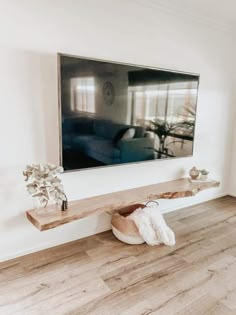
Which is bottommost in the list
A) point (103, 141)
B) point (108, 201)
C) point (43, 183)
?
point (108, 201)

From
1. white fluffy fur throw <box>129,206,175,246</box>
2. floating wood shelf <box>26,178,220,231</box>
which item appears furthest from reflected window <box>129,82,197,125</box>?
white fluffy fur throw <box>129,206,175,246</box>

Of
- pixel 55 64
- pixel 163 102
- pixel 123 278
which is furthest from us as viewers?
pixel 163 102

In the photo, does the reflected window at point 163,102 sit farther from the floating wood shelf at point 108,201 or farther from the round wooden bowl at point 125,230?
the round wooden bowl at point 125,230

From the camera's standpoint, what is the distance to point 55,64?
2018 mm

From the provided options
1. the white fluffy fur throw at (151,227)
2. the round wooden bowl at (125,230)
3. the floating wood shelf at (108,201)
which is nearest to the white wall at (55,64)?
the floating wood shelf at (108,201)

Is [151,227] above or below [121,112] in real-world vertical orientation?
below

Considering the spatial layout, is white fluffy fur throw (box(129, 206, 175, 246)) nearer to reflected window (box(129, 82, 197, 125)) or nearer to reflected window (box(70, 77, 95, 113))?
reflected window (box(129, 82, 197, 125))

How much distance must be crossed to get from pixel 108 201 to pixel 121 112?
83cm

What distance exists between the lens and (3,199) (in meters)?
1.98

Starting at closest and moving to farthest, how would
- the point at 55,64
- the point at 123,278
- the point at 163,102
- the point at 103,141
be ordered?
the point at 123,278 → the point at 55,64 → the point at 103,141 → the point at 163,102

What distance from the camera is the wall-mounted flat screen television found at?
2.03 metres

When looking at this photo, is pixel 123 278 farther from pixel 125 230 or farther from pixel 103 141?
pixel 103 141

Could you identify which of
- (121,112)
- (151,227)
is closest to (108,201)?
(151,227)

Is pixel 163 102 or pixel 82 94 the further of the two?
pixel 163 102
